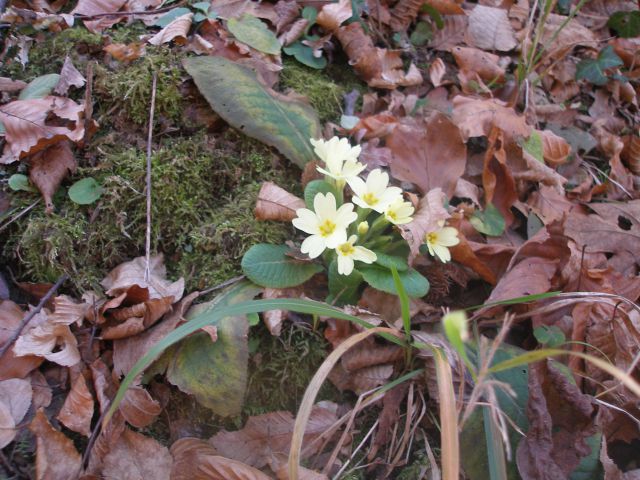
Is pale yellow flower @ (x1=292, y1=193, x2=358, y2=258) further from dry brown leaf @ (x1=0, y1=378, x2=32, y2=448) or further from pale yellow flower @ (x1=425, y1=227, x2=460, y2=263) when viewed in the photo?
dry brown leaf @ (x1=0, y1=378, x2=32, y2=448)

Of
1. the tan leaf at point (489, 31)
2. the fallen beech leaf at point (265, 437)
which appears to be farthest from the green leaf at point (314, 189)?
the tan leaf at point (489, 31)

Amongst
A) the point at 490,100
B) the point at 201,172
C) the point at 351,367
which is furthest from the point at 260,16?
the point at 351,367

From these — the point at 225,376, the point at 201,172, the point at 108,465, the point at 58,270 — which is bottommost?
the point at 108,465

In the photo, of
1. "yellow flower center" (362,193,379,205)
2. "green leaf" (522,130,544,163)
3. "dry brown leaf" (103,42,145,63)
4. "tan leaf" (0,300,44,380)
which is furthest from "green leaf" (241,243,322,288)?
"green leaf" (522,130,544,163)

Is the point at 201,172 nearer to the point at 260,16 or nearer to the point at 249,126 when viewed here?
the point at 249,126

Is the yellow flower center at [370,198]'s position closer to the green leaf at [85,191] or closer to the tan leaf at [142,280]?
the tan leaf at [142,280]

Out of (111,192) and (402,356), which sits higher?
(111,192)
